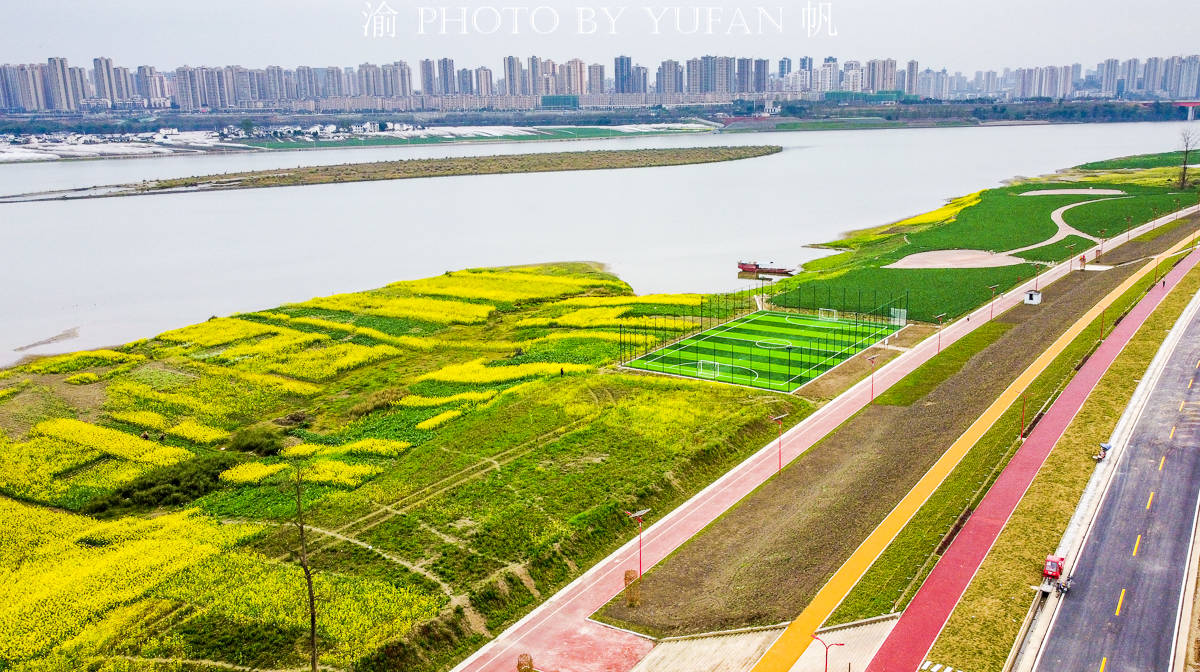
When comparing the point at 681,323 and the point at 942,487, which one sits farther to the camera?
the point at 681,323

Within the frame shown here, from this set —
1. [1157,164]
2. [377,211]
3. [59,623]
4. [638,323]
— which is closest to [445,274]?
[638,323]

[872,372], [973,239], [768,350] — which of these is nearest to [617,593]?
[872,372]

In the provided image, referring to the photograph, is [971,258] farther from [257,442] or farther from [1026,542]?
[257,442]

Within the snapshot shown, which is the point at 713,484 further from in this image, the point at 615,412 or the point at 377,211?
the point at 377,211

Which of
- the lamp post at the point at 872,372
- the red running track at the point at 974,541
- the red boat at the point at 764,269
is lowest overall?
the red running track at the point at 974,541

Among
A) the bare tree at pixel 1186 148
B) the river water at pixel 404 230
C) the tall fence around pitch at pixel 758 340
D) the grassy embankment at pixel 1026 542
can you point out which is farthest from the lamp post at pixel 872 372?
the bare tree at pixel 1186 148

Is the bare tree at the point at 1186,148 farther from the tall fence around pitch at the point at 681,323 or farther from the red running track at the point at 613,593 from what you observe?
the red running track at the point at 613,593
